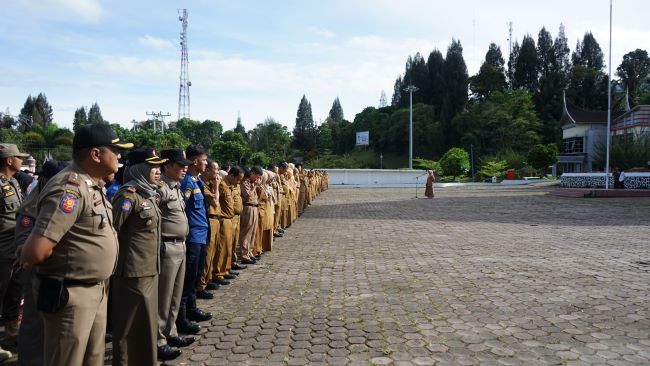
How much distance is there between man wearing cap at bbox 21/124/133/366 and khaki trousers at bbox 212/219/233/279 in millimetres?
3453

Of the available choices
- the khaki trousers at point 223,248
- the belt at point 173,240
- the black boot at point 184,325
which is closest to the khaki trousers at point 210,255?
the khaki trousers at point 223,248

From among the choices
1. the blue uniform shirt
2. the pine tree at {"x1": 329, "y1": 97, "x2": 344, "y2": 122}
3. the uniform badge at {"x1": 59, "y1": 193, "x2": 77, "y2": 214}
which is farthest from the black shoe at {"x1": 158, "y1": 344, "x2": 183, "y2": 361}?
the pine tree at {"x1": 329, "y1": 97, "x2": 344, "y2": 122}

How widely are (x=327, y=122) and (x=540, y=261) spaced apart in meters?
94.5

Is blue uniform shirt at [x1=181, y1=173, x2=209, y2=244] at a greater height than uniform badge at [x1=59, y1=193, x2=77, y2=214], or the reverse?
uniform badge at [x1=59, y1=193, x2=77, y2=214]

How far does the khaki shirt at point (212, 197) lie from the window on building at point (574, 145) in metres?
51.0

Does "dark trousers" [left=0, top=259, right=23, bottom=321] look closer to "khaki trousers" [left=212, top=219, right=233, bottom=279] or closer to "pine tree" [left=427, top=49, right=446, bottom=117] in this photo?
"khaki trousers" [left=212, top=219, right=233, bottom=279]

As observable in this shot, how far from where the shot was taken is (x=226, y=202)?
6246mm

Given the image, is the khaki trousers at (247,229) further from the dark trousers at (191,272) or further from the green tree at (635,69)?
the green tree at (635,69)

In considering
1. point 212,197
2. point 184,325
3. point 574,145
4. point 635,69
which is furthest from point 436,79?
point 184,325

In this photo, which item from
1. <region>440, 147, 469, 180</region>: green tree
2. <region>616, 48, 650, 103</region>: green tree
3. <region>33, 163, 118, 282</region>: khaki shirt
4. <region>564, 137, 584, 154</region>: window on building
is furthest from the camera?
<region>616, 48, 650, 103</region>: green tree

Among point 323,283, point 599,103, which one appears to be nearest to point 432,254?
point 323,283

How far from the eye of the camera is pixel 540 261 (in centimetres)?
772

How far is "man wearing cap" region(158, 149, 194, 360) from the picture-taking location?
3.88 m

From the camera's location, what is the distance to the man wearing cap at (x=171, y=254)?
3.88 m
